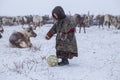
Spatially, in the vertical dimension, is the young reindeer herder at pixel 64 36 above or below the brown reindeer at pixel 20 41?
above

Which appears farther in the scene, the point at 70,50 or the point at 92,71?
the point at 70,50

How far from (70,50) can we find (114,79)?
1531 millimetres

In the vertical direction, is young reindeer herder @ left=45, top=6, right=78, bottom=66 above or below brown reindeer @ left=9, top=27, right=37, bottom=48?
above

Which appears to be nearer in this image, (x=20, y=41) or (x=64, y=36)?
(x=64, y=36)

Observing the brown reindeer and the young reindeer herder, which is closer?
the young reindeer herder

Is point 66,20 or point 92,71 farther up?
point 66,20

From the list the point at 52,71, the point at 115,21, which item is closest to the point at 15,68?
the point at 52,71

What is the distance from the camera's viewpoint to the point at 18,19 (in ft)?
140

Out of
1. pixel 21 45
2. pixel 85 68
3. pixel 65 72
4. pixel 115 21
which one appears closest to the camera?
pixel 65 72

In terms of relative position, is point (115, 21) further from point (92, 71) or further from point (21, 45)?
point (92, 71)

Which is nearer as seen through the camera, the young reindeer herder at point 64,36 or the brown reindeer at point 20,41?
the young reindeer herder at point 64,36

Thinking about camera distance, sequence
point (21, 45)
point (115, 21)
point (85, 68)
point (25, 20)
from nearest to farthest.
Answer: point (85, 68), point (21, 45), point (115, 21), point (25, 20)

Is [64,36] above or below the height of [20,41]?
above

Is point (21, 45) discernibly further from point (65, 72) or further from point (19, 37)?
point (65, 72)
